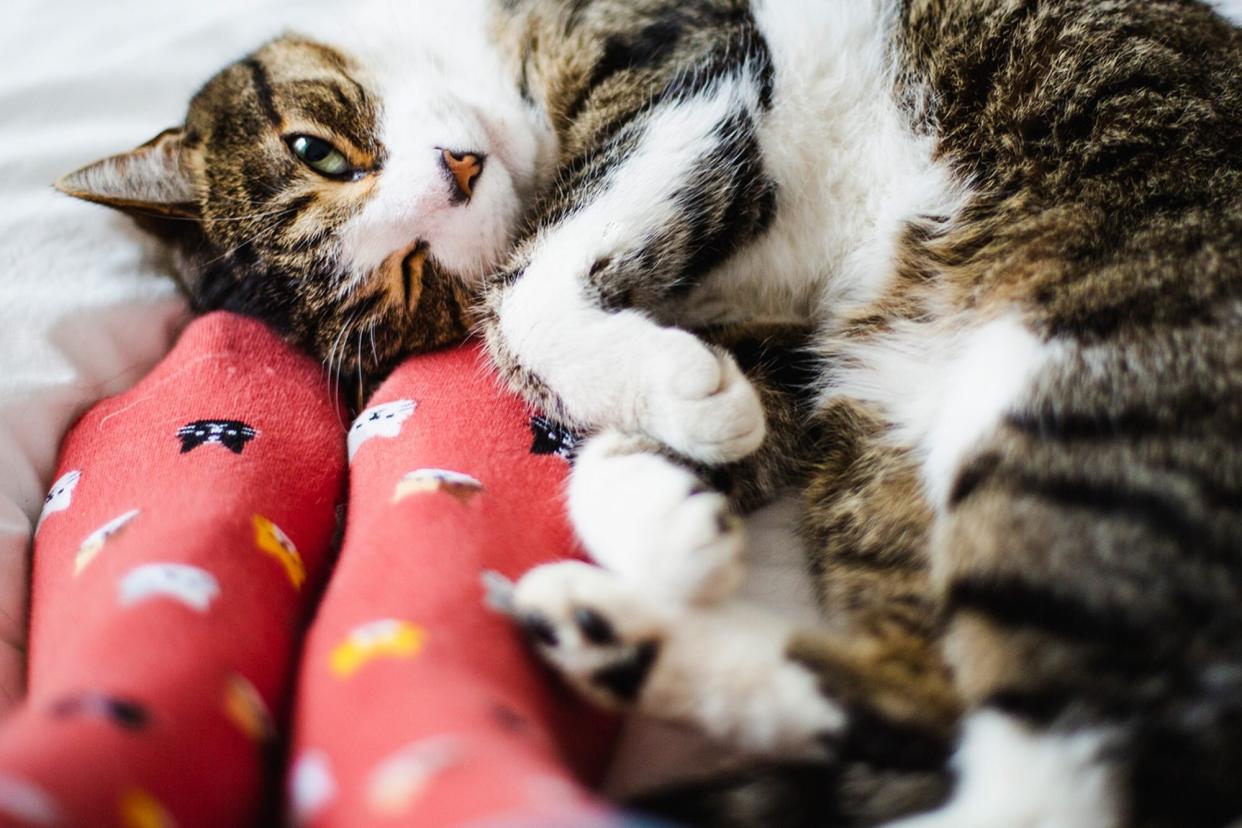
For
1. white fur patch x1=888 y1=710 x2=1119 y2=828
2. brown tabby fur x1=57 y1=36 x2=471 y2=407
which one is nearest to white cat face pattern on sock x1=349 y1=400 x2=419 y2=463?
brown tabby fur x1=57 y1=36 x2=471 y2=407

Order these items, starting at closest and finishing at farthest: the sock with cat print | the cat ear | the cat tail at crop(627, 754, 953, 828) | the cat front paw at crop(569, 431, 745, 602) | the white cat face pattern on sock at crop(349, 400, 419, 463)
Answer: the sock with cat print < the cat tail at crop(627, 754, 953, 828) < the cat front paw at crop(569, 431, 745, 602) < the white cat face pattern on sock at crop(349, 400, 419, 463) < the cat ear

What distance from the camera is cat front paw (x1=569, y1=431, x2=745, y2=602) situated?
2.68ft

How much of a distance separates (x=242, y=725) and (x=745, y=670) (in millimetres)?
404

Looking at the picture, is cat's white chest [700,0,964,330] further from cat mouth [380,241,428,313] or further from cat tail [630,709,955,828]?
cat tail [630,709,955,828]

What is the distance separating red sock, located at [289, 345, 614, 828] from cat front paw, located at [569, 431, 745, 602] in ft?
0.20

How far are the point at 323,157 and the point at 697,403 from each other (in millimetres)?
611

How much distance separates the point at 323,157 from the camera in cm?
117

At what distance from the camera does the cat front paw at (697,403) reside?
3.06 feet

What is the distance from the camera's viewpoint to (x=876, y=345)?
1097 millimetres

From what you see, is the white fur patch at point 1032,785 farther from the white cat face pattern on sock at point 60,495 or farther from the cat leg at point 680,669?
the white cat face pattern on sock at point 60,495

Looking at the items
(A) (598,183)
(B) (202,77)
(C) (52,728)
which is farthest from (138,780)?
(B) (202,77)

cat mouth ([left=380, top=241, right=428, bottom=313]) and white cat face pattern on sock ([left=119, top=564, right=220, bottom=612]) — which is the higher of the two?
cat mouth ([left=380, top=241, right=428, bottom=313])

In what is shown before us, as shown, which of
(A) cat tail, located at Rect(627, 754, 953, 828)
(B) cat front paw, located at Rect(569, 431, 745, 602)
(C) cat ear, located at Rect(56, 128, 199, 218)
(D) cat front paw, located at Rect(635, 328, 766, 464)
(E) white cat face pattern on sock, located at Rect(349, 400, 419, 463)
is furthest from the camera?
(C) cat ear, located at Rect(56, 128, 199, 218)

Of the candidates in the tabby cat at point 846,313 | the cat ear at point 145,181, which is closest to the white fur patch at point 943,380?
the tabby cat at point 846,313
